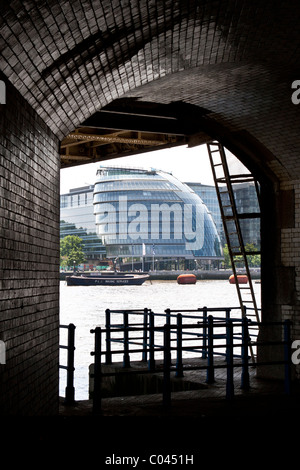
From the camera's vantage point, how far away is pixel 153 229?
131 metres

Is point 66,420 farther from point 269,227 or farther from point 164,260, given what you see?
point 164,260

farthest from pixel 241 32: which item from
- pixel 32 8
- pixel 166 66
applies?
pixel 32 8

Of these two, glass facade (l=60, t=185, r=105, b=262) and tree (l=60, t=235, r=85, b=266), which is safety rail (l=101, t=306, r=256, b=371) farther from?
glass facade (l=60, t=185, r=105, b=262)

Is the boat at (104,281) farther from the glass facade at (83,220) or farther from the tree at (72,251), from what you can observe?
the glass facade at (83,220)

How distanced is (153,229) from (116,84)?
122711mm

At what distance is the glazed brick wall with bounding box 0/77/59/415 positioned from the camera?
5301 mm

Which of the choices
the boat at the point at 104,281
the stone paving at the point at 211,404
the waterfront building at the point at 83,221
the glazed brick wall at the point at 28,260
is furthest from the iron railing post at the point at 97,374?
the waterfront building at the point at 83,221

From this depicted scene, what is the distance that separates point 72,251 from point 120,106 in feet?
414

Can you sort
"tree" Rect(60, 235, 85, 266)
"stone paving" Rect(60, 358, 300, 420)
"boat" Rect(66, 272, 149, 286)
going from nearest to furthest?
1. "stone paving" Rect(60, 358, 300, 420)
2. "boat" Rect(66, 272, 149, 286)
3. "tree" Rect(60, 235, 85, 266)

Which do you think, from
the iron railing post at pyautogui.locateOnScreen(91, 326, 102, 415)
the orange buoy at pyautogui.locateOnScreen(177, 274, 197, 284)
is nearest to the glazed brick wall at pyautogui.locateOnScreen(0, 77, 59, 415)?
the iron railing post at pyautogui.locateOnScreen(91, 326, 102, 415)

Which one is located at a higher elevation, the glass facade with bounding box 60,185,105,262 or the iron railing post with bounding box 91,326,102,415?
the glass facade with bounding box 60,185,105,262

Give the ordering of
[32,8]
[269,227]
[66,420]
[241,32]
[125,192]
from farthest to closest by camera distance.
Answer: [125,192], [269,227], [241,32], [66,420], [32,8]

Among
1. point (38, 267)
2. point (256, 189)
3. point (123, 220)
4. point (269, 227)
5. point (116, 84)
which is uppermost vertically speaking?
point (123, 220)

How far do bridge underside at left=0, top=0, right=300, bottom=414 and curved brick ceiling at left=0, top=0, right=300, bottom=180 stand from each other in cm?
2
